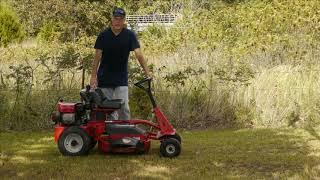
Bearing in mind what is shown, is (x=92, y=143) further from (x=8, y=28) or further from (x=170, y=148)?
(x=8, y=28)

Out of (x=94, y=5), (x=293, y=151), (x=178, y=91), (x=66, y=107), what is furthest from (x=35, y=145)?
(x=94, y=5)

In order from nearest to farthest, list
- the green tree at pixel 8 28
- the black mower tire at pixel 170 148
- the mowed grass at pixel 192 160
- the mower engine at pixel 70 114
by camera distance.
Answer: the mowed grass at pixel 192 160, the black mower tire at pixel 170 148, the mower engine at pixel 70 114, the green tree at pixel 8 28

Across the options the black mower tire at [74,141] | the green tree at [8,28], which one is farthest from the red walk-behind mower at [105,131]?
the green tree at [8,28]

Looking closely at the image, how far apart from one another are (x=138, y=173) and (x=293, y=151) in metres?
2.10

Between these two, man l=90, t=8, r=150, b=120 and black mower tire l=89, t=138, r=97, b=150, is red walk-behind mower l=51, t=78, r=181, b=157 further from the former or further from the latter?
man l=90, t=8, r=150, b=120

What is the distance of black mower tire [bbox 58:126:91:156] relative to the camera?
6.26m

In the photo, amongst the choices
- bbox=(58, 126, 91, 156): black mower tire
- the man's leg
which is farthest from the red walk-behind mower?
the man's leg

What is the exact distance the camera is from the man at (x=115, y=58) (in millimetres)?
6379

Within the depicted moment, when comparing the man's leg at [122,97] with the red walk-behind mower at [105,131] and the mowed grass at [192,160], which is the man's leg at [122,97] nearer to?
the red walk-behind mower at [105,131]

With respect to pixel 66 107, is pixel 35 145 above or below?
below

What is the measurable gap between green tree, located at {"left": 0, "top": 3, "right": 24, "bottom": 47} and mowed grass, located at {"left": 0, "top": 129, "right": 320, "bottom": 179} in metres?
13.0

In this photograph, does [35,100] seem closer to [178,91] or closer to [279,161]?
[178,91]

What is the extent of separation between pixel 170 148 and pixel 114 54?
1.27 meters

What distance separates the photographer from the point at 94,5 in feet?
79.7
